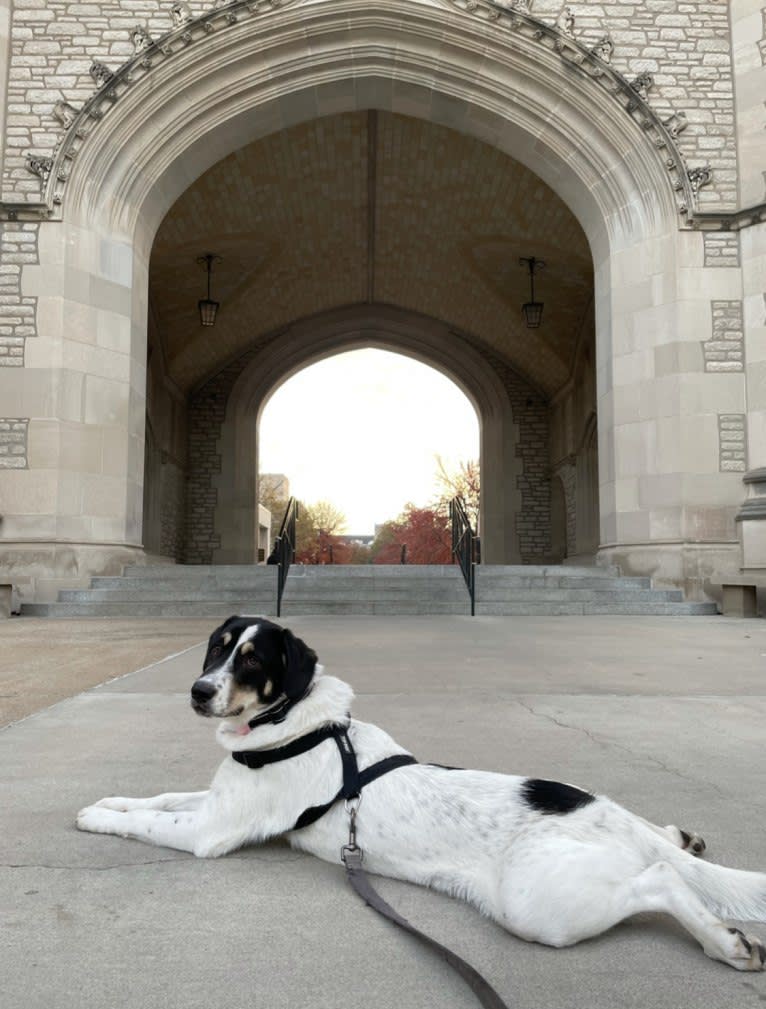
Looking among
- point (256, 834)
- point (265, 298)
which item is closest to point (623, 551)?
point (256, 834)

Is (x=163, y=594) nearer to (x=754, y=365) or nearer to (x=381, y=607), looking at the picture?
(x=381, y=607)

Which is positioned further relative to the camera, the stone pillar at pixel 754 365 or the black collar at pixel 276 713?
the stone pillar at pixel 754 365

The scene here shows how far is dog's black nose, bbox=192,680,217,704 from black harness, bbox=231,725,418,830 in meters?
0.20

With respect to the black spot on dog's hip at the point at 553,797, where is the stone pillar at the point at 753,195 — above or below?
above

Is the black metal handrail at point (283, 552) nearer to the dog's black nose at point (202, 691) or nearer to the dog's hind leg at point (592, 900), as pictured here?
the dog's black nose at point (202, 691)

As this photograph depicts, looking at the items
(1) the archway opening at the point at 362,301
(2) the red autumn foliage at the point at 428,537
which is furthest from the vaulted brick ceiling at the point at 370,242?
(2) the red autumn foliage at the point at 428,537

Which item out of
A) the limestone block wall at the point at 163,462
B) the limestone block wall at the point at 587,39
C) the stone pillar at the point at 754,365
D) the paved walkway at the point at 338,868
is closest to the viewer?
the paved walkway at the point at 338,868

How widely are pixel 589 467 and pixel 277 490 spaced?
158 feet

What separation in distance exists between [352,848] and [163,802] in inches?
25.2

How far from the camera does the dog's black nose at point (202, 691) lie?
1913 millimetres

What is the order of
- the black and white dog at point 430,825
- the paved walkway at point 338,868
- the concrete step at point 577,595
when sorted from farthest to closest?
the concrete step at point 577,595
the black and white dog at point 430,825
the paved walkway at point 338,868

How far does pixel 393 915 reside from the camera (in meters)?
1.61

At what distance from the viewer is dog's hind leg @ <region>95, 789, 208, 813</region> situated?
224 centimetres

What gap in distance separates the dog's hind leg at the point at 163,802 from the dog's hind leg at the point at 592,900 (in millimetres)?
977
